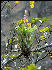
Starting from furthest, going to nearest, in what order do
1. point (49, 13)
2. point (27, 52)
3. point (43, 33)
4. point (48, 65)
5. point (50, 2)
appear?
1. point (50, 2)
2. point (49, 13)
3. point (48, 65)
4. point (43, 33)
5. point (27, 52)

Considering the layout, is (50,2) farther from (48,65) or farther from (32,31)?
(32,31)

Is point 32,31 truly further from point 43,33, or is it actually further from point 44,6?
point 44,6

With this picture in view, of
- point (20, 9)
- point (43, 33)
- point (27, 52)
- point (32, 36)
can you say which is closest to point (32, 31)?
point (32, 36)

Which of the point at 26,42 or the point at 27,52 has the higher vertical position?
the point at 26,42

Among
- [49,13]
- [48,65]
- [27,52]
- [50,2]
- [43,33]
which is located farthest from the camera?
[50,2]

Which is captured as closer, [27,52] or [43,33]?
[27,52]

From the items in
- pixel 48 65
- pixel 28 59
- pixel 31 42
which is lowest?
pixel 48 65

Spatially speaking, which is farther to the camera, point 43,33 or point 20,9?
point 20,9

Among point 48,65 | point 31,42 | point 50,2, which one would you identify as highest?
point 50,2

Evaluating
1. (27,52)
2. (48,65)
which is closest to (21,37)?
(27,52)
